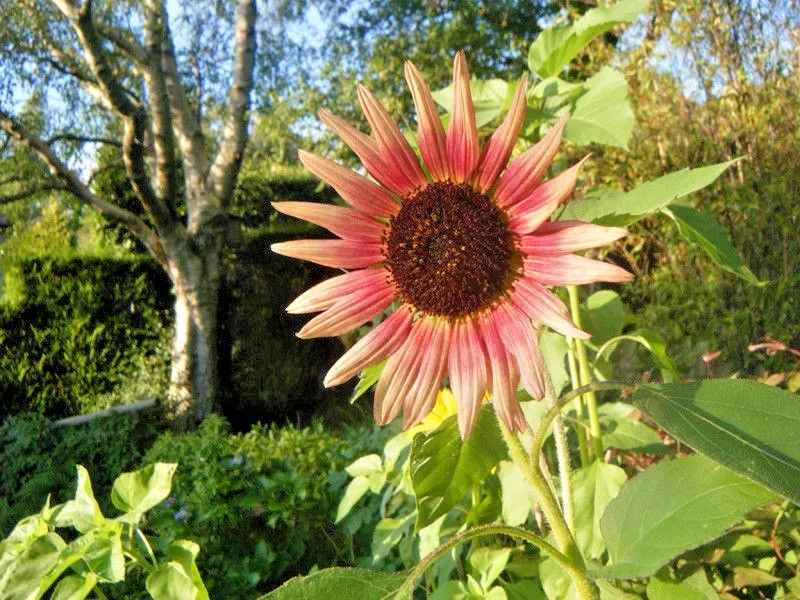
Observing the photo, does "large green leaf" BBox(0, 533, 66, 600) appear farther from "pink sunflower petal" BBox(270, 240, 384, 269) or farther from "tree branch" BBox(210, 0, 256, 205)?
"tree branch" BBox(210, 0, 256, 205)

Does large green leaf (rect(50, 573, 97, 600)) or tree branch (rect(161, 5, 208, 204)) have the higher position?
tree branch (rect(161, 5, 208, 204))

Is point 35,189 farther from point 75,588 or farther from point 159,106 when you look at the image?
point 75,588

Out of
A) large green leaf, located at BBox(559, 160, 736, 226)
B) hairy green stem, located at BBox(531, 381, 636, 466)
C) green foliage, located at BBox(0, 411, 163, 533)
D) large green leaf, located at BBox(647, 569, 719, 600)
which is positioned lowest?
green foliage, located at BBox(0, 411, 163, 533)

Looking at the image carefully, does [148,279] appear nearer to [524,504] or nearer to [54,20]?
[54,20]

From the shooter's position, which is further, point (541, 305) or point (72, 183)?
point (72, 183)

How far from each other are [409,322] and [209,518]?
2.43 m

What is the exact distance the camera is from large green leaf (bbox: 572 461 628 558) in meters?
1.12

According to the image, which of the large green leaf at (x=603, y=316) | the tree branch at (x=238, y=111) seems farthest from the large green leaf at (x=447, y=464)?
the tree branch at (x=238, y=111)

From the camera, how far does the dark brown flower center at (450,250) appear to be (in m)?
0.75

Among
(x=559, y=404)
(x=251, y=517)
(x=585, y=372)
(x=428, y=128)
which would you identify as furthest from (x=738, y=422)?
(x=251, y=517)

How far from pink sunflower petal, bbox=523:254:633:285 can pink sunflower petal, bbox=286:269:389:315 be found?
0.17 meters

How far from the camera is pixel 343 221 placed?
793 millimetres

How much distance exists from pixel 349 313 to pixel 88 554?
1.78 ft

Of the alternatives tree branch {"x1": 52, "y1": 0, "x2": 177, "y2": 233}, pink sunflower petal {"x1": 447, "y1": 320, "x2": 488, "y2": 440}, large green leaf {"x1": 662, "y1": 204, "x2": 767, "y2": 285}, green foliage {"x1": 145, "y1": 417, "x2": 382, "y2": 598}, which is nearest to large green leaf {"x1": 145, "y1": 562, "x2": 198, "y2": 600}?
pink sunflower petal {"x1": 447, "y1": 320, "x2": 488, "y2": 440}
